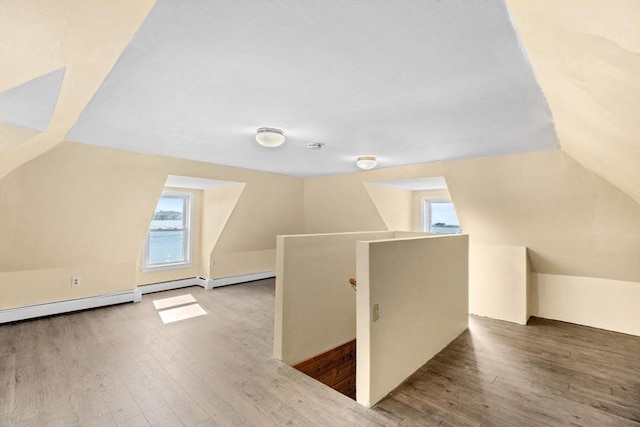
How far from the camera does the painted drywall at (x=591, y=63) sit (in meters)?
0.86

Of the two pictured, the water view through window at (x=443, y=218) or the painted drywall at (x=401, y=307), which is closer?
the painted drywall at (x=401, y=307)

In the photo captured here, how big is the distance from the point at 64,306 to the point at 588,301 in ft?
23.1

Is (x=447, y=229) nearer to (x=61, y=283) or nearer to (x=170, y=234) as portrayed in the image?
(x=170, y=234)

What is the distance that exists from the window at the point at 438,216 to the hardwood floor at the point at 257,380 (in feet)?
8.31

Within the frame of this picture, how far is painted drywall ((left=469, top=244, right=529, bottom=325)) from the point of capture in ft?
12.9

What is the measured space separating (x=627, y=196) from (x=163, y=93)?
176 inches

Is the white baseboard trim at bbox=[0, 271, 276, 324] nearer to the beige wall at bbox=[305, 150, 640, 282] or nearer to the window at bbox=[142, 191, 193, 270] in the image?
the window at bbox=[142, 191, 193, 270]

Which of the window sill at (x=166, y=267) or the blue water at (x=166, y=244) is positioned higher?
the blue water at (x=166, y=244)

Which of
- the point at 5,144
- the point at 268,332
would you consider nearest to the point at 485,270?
the point at 268,332

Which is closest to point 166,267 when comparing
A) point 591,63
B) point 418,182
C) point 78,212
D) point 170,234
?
point 170,234

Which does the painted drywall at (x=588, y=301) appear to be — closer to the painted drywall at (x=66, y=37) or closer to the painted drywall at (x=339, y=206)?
the painted drywall at (x=339, y=206)

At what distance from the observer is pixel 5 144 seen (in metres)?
2.21

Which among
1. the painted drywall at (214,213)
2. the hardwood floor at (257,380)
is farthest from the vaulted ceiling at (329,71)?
the painted drywall at (214,213)

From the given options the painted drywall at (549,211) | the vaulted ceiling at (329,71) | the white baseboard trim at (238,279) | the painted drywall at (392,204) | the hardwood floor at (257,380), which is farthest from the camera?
the white baseboard trim at (238,279)
